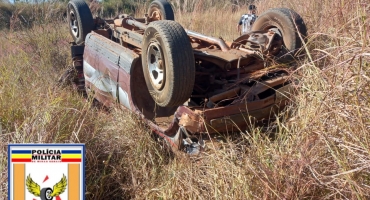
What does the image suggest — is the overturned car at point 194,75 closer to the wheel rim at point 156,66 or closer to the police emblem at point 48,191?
the wheel rim at point 156,66

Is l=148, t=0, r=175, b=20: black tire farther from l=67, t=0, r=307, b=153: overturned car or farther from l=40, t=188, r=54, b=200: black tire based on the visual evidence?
l=40, t=188, r=54, b=200: black tire

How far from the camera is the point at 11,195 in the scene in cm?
206

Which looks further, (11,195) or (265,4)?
(265,4)

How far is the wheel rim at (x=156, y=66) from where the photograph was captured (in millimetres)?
3312

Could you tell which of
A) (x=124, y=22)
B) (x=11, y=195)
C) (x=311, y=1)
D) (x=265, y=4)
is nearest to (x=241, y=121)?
(x=11, y=195)

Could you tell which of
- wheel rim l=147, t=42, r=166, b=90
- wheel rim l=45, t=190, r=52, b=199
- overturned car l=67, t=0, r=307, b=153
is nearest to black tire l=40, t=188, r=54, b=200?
wheel rim l=45, t=190, r=52, b=199

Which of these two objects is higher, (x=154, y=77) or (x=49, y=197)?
(x=154, y=77)

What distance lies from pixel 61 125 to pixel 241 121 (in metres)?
1.51

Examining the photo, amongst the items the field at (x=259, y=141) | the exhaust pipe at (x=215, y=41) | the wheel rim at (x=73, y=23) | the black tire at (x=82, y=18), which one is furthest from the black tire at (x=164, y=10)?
the field at (x=259, y=141)

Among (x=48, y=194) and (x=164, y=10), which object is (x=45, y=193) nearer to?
(x=48, y=194)

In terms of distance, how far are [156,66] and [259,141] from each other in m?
1.13

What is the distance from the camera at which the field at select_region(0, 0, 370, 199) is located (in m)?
2.14

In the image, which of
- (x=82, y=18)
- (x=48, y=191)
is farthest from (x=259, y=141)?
(x=82, y=18)

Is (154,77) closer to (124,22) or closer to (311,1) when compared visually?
(124,22)
